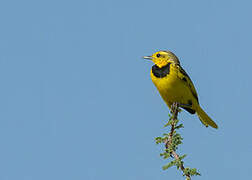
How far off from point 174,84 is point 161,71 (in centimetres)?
49

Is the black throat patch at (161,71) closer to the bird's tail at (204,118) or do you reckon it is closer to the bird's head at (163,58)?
the bird's head at (163,58)

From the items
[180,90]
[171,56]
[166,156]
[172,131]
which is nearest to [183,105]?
[180,90]

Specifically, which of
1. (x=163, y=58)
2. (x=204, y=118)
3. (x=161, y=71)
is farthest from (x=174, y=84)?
(x=204, y=118)

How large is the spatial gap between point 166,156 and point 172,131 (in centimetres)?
90

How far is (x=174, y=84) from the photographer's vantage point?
9062mm

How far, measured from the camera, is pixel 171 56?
10016 millimetres

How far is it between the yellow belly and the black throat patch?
81 millimetres

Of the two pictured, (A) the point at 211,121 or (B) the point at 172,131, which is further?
(A) the point at 211,121

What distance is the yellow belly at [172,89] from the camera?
9008 millimetres

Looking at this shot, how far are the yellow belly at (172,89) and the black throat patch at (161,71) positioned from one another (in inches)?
3.2

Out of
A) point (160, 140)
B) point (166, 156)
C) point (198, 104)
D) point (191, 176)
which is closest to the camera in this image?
point (191, 176)

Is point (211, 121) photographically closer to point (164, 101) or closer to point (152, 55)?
point (164, 101)

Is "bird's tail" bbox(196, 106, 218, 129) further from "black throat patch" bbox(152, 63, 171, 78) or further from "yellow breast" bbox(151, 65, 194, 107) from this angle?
"black throat patch" bbox(152, 63, 171, 78)

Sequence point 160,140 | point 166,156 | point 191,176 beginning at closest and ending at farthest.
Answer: point 191,176
point 166,156
point 160,140
